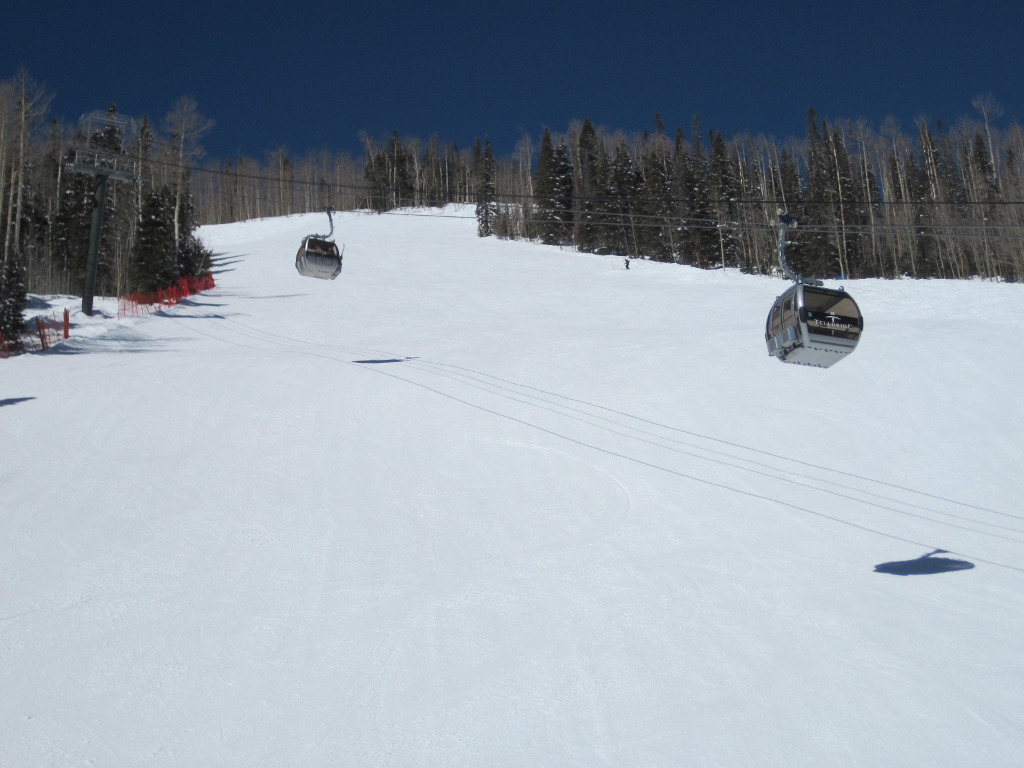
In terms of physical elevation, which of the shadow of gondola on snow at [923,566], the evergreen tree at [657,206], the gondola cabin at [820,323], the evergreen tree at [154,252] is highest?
the evergreen tree at [657,206]

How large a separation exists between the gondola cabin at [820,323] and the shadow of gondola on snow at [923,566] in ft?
11.2

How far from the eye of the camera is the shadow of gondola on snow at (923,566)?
982cm


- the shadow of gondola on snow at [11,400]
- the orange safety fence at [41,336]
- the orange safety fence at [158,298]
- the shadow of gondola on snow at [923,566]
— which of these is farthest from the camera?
the orange safety fence at [158,298]

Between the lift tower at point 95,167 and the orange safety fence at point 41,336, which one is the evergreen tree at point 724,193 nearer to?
the lift tower at point 95,167

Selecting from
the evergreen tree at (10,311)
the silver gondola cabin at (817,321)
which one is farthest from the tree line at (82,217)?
the silver gondola cabin at (817,321)

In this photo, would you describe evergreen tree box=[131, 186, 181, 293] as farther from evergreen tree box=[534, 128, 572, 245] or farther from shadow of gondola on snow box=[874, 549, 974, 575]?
evergreen tree box=[534, 128, 572, 245]

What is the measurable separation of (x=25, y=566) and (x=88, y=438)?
4.96 meters

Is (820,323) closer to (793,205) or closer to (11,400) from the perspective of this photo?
(11,400)

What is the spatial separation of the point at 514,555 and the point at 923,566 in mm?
5649

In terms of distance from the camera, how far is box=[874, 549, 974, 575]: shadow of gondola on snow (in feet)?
32.2

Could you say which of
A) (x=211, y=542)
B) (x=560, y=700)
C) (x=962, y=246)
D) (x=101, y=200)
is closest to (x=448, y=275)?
(x=101, y=200)

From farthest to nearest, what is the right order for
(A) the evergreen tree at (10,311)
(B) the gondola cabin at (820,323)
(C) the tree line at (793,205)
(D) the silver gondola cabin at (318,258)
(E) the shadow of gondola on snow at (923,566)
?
1. (C) the tree line at (793,205)
2. (D) the silver gondola cabin at (318,258)
3. (A) the evergreen tree at (10,311)
4. (B) the gondola cabin at (820,323)
5. (E) the shadow of gondola on snow at (923,566)

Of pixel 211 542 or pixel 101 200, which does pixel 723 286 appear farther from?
pixel 211 542

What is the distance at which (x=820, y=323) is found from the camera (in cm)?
1179
